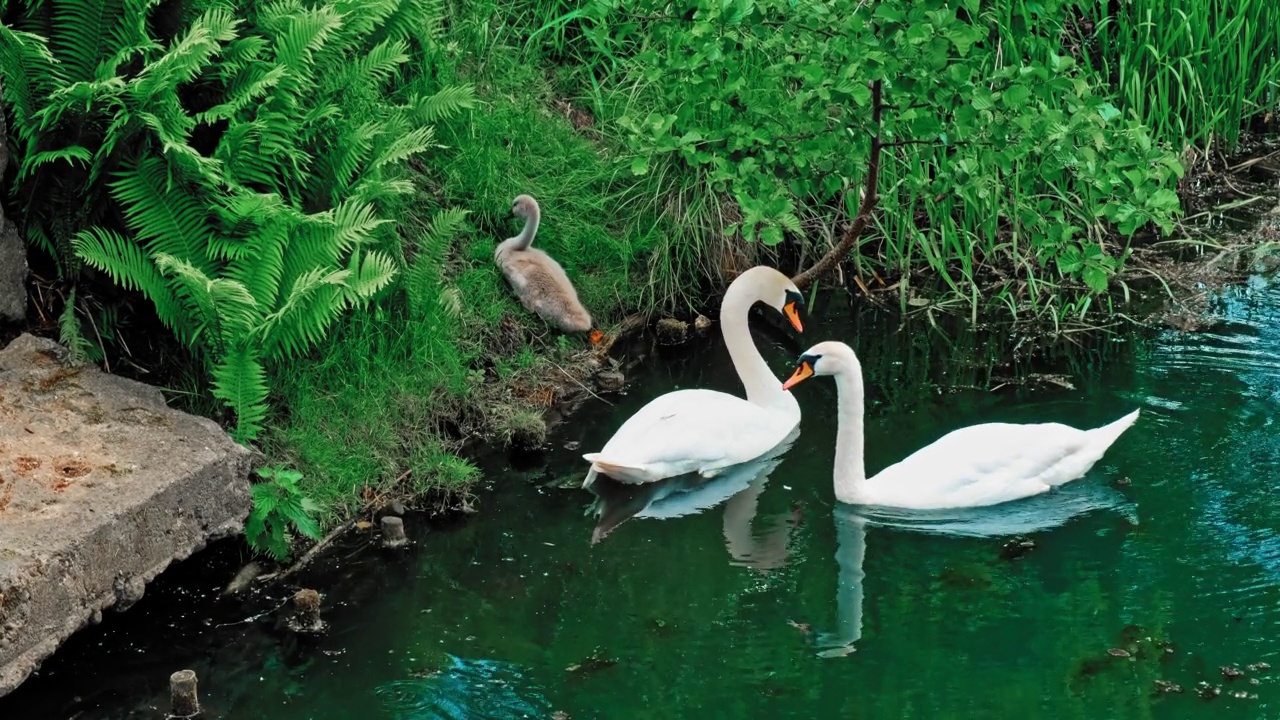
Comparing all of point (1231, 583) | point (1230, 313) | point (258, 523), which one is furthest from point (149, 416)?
point (1230, 313)

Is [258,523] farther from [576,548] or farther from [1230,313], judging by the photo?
[1230,313]

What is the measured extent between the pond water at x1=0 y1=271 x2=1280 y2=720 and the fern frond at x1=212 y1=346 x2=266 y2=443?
1.73 ft

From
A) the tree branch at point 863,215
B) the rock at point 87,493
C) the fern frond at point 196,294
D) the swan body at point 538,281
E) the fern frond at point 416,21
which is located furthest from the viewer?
the swan body at point 538,281

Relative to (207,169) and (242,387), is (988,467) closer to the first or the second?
(242,387)

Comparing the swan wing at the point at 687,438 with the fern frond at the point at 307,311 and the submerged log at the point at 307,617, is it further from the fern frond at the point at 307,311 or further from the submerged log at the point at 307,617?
the submerged log at the point at 307,617

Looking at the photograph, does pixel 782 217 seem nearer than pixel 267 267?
No

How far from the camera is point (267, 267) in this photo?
6453 mm

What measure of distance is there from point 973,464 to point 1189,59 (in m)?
4.53

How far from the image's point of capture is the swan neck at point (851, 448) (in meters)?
6.68

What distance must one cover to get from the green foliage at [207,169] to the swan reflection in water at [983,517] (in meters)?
2.29

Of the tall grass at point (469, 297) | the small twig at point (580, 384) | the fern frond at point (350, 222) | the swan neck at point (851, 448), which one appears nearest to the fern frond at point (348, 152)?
the fern frond at point (350, 222)

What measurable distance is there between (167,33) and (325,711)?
126 inches

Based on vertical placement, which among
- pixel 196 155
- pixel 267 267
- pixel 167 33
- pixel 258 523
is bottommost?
pixel 258 523

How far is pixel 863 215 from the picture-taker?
8.07m
